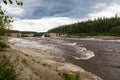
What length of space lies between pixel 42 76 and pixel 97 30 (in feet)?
578

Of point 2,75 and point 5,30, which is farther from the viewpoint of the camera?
point 5,30

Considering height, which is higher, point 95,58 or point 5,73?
point 5,73

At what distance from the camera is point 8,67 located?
11.7m

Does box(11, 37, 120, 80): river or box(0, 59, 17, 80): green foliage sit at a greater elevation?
box(0, 59, 17, 80): green foliage

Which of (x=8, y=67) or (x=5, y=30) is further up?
(x=5, y=30)

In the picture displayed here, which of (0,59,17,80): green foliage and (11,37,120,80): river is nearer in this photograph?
(0,59,17,80): green foliage

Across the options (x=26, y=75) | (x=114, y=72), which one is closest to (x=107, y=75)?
(x=114, y=72)

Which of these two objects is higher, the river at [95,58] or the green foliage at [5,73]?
the green foliage at [5,73]

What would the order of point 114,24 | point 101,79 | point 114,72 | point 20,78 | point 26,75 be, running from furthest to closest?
point 114,24, point 114,72, point 101,79, point 26,75, point 20,78

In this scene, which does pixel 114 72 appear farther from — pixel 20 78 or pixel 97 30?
pixel 97 30

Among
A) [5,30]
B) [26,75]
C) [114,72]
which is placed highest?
[5,30]

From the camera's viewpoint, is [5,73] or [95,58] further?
[95,58]

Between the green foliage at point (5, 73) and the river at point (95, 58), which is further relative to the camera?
the river at point (95, 58)

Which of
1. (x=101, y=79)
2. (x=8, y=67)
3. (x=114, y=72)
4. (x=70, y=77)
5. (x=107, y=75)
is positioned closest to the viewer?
(x=8, y=67)
